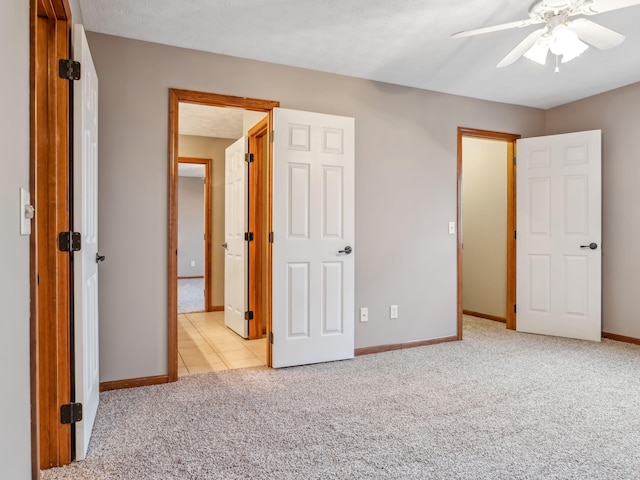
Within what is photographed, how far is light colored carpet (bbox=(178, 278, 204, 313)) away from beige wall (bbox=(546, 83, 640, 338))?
4.84 m

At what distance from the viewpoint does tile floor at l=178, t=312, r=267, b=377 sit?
11.0 ft

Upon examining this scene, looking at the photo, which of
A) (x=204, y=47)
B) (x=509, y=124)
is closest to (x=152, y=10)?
(x=204, y=47)

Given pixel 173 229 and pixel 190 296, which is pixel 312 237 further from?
pixel 190 296

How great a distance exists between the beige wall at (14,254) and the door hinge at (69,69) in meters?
0.74

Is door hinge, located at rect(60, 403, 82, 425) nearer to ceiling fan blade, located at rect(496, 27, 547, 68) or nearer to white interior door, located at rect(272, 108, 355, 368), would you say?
white interior door, located at rect(272, 108, 355, 368)

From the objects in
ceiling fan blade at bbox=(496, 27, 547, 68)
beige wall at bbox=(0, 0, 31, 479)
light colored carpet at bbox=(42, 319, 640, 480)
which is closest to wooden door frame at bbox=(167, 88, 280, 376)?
light colored carpet at bbox=(42, 319, 640, 480)

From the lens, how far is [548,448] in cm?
202

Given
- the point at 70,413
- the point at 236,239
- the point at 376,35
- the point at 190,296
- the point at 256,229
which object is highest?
the point at 376,35

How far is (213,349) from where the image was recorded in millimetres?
3816

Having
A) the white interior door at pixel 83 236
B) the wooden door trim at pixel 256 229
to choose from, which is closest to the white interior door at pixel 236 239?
the wooden door trim at pixel 256 229

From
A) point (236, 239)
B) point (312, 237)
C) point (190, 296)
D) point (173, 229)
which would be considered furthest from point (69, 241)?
point (190, 296)

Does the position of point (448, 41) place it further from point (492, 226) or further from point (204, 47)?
point (492, 226)

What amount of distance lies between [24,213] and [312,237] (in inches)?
91.2

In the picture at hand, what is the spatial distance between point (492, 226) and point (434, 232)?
4.79ft
